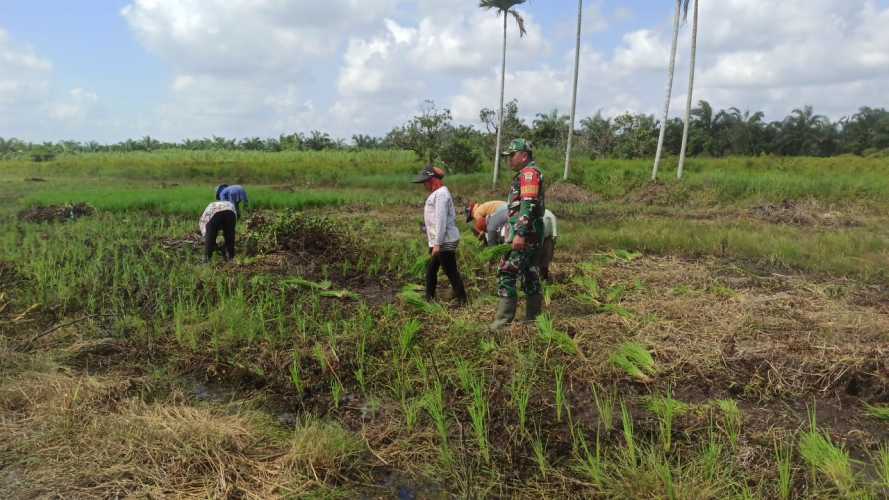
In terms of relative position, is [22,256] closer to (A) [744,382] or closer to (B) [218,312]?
(B) [218,312]

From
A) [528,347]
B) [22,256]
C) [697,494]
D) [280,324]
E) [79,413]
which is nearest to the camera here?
[697,494]

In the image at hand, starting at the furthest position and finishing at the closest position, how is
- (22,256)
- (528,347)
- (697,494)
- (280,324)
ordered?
(22,256) → (280,324) → (528,347) → (697,494)

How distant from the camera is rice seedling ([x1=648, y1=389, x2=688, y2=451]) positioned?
8.61 feet

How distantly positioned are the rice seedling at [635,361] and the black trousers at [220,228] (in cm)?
460

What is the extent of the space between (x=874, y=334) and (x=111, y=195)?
13677 mm

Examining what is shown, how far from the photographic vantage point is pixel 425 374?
131 inches

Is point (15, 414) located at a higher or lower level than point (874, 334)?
lower

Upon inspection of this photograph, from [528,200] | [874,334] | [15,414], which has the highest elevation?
[528,200]

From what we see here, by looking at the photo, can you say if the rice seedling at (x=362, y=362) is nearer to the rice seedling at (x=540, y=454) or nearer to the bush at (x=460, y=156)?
the rice seedling at (x=540, y=454)

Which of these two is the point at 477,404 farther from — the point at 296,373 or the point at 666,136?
the point at 666,136

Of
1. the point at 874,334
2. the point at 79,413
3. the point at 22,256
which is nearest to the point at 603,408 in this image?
the point at 874,334

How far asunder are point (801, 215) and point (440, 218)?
9.58m

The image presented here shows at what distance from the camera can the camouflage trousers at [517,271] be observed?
419cm

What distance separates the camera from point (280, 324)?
4.20 metres
